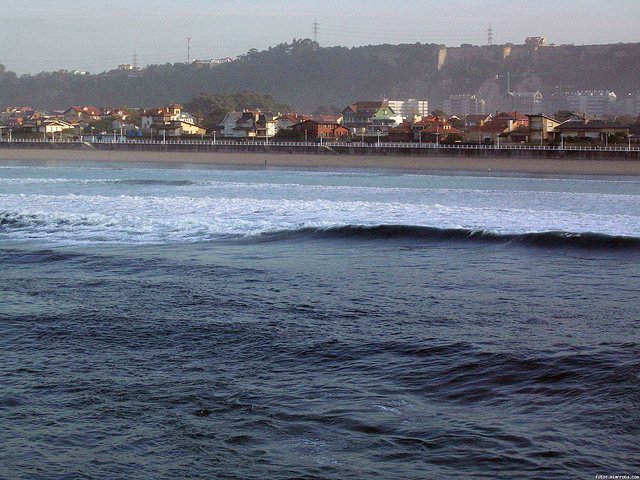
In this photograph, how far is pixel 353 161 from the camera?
50094mm

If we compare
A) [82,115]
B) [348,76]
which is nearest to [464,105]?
[348,76]

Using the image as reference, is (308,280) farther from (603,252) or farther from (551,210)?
(551,210)

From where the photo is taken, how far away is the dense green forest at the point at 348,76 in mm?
168625

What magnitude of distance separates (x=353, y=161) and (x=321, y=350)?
42427mm

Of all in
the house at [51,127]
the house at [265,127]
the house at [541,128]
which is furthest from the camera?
the house at [265,127]

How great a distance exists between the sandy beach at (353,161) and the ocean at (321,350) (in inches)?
1029

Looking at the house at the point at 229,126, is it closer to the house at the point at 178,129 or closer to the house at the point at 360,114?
the house at the point at 178,129

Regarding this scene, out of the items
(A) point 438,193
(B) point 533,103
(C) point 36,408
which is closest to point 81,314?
(C) point 36,408

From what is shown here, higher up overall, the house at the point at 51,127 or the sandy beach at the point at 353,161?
the house at the point at 51,127

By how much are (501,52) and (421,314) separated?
188 m

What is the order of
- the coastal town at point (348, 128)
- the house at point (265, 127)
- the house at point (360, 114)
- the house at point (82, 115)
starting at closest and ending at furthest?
the coastal town at point (348, 128), the house at point (265, 127), the house at point (360, 114), the house at point (82, 115)

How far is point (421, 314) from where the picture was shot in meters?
9.57

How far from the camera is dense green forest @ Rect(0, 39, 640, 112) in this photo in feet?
553

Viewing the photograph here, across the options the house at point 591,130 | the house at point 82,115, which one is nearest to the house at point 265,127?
the house at point 82,115
